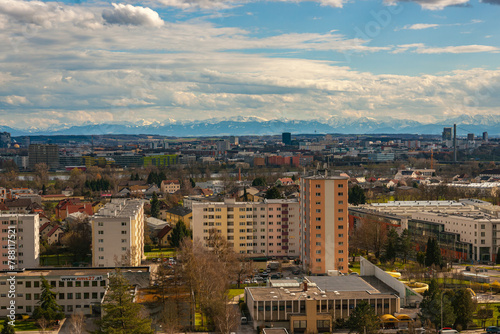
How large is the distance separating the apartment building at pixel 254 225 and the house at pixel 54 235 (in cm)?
669

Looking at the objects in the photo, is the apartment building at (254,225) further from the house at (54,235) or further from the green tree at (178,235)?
the house at (54,235)

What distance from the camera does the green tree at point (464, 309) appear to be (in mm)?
14303

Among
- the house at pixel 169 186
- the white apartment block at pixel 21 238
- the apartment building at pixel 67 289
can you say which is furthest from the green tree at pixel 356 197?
the apartment building at pixel 67 289

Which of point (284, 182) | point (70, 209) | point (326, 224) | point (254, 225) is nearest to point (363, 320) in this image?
point (326, 224)

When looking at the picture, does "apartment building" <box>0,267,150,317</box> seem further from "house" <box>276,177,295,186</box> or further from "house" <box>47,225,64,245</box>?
"house" <box>276,177,295,186</box>

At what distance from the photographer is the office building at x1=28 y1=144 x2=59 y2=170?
75125 mm

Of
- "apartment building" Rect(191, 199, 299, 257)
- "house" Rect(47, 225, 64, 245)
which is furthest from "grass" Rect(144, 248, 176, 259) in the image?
"house" Rect(47, 225, 64, 245)

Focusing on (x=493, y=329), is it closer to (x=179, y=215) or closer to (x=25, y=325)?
(x=25, y=325)

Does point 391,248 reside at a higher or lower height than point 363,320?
higher

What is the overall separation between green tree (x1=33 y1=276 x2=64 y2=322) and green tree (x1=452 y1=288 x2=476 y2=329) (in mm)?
10246

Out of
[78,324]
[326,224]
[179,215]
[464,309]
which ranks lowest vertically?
[78,324]

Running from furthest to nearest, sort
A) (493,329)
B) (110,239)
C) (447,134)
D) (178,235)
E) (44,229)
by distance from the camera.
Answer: (447,134) → (44,229) → (178,235) → (110,239) → (493,329)

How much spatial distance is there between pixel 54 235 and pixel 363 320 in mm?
16860

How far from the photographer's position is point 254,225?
77.5 feet
